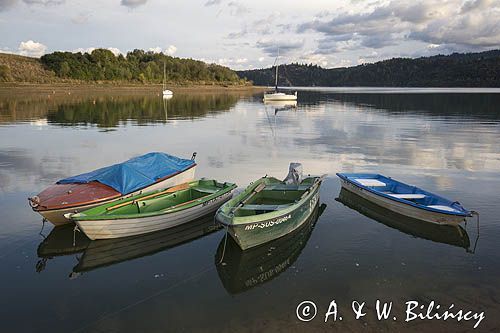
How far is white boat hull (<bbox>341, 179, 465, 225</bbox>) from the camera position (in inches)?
534

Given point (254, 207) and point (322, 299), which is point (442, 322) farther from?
point (254, 207)

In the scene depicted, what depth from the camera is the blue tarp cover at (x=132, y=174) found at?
14656 mm

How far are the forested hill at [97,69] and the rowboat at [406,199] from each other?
392ft

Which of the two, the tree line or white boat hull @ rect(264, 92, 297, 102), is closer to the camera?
white boat hull @ rect(264, 92, 297, 102)

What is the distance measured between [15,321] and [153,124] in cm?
3740

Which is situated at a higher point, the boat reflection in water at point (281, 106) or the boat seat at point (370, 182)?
the boat reflection in water at point (281, 106)

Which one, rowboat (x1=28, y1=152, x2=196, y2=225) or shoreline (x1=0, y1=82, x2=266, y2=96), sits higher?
shoreline (x1=0, y1=82, x2=266, y2=96)

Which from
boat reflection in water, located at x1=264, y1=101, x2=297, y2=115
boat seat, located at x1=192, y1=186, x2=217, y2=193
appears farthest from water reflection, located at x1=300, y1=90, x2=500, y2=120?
boat seat, located at x1=192, y1=186, x2=217, y2=193

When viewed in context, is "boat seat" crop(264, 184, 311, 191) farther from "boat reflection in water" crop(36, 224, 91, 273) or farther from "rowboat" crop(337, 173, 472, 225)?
"boat reflection in water" crop(36, 224, 91, 273)

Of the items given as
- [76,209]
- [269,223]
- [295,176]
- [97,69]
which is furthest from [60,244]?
[97,69]

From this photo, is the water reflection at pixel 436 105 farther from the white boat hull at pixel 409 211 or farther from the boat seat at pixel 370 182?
A: the white boat hull at pixel 409 211

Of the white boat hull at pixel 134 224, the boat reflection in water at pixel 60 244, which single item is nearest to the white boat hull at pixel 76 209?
the boat reflection in water at pixel 60 244

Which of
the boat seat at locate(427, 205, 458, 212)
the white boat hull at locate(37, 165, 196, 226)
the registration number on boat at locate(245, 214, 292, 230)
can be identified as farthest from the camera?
the boat seat at locate(427, 205, 458, 212)

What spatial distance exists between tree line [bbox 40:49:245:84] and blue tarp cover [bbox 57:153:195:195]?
12798 cm
